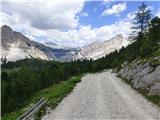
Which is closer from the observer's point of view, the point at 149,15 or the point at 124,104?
the point at 124,104

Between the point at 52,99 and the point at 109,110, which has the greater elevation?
the point at 52,99

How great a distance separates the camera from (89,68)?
554 ft

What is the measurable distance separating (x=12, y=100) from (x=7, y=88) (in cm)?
1685

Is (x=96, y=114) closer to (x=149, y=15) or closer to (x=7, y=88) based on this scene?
(x=149, y=15)

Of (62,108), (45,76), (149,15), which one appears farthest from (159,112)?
(45,76)

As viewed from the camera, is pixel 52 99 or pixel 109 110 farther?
pixel 52 99

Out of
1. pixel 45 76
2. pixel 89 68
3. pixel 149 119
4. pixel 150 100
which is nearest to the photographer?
pixel 149 119

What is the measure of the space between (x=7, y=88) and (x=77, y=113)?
234 feet

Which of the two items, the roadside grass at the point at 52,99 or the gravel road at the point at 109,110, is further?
the roadside grass at the point at 52,99

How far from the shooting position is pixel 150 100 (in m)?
24.7

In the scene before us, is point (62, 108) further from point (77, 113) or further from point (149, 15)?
point (149, 15)

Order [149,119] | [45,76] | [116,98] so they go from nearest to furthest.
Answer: [149,119] → [116,98] → [45,76]

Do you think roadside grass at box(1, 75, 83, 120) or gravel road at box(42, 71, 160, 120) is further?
roadside grass at box(1, 75, 83, 120)

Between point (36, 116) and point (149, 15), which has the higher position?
point (149, 15)
